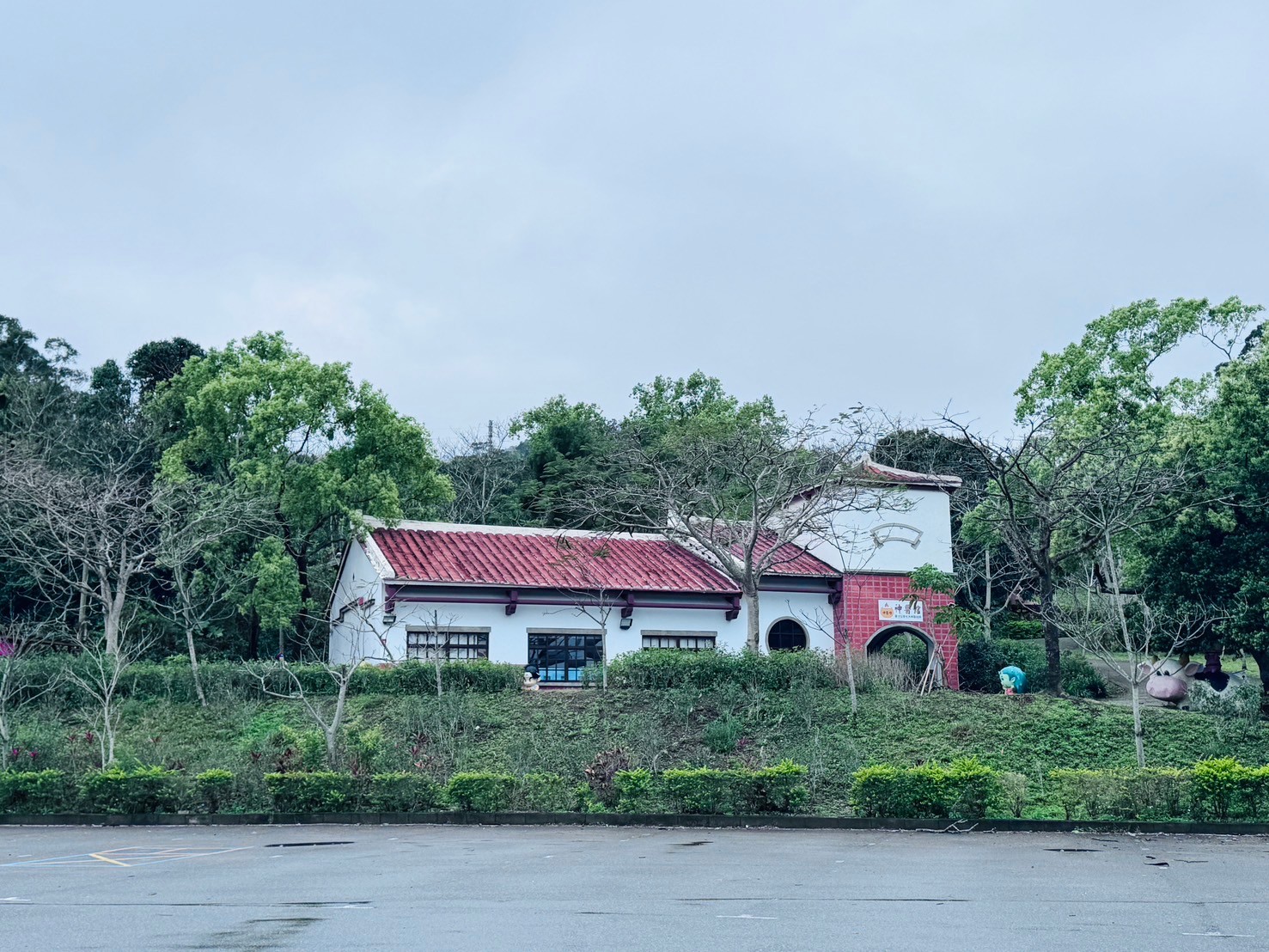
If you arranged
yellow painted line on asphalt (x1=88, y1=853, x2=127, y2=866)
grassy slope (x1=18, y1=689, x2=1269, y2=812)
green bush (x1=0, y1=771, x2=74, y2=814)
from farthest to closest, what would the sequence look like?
grassy slope (x1=18, y1=689, x2=1269, y2=812) < green bush (x1=0, y1=771, x2=74, y2=814) < yellow painted line on asphalt (x1=88, y1=853, x2=127, y2=866)

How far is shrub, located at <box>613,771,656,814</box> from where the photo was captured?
17.3m

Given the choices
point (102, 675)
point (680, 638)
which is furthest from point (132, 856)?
point (680, 638)

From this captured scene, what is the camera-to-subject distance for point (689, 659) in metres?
24.1

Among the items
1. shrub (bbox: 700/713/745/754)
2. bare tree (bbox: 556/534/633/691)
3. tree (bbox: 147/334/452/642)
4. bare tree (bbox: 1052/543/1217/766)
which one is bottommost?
shrub (bbox: 700/713/745/754)

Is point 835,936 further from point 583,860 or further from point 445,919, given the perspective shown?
point 583,860

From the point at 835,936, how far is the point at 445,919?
296 cm

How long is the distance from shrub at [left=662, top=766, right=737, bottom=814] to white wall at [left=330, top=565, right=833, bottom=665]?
8.90 metres

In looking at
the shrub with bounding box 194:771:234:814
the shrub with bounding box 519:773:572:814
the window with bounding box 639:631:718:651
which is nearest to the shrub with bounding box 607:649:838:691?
the window with bounding box 639:631:718:651

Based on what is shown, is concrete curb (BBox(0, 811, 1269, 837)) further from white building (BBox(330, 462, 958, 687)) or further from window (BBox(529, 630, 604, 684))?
window (BBox(529, 630, 604, 684))

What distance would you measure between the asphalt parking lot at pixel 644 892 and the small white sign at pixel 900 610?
13.1 m

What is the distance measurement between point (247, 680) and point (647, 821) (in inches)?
466

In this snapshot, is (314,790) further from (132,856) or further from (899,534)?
(899,534)

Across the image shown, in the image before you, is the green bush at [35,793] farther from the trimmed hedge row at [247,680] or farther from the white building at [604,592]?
the white building at [604,592]

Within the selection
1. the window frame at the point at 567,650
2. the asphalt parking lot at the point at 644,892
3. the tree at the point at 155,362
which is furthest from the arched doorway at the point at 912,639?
the tree at the point at 155,362
